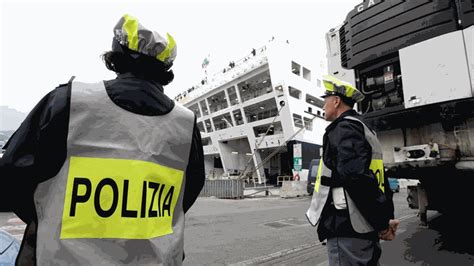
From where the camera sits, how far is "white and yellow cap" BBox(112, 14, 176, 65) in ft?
4.56

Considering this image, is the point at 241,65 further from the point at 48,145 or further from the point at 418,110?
the point at 48,145

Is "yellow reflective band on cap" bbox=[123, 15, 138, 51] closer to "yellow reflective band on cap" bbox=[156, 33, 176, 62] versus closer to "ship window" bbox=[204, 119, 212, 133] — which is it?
"yellow reflective band on cap" bbox=[156, 33, 176, 62]

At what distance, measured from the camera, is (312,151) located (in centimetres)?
2984

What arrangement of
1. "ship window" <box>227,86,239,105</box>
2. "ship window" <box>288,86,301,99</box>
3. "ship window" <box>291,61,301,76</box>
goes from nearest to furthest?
"ship window" <box>288,86,301,99</box> < "ship window" <box>291,61,301,76</box> < "ship window" <box>227,86,239,105</box>

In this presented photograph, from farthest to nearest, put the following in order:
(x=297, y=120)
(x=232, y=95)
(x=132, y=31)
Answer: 1. (x=232, y=95)
2. (x=297, y=120)
3. (x=132, y=31)

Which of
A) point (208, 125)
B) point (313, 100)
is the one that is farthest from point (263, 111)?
point (208, 125)

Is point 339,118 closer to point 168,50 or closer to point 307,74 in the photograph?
point 168,50

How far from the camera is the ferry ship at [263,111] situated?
90.8 feet

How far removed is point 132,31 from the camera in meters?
1.39

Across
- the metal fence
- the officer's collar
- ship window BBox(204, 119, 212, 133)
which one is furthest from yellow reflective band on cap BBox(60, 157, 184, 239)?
ship window BBox(204, 119, 212, 133)

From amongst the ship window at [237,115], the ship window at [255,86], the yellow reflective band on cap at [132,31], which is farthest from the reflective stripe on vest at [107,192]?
the ship window at [237,115]

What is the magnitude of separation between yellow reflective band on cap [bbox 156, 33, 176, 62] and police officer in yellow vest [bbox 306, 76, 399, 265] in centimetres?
135

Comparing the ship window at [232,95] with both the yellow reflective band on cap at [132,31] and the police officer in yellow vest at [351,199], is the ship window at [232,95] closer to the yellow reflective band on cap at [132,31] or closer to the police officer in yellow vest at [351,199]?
the police officer in yellow vest at [351,199]

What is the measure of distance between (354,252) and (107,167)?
170 cm
